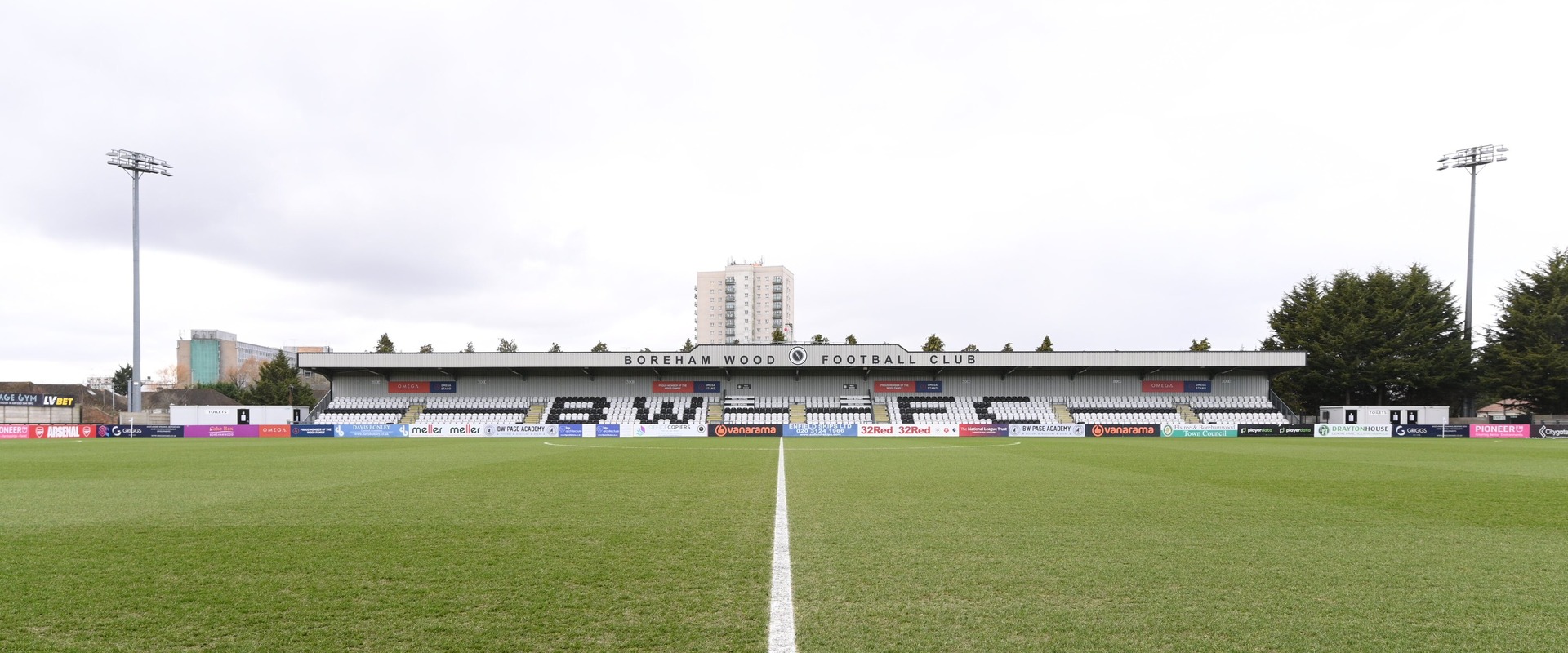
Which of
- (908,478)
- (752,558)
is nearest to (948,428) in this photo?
(908,478)

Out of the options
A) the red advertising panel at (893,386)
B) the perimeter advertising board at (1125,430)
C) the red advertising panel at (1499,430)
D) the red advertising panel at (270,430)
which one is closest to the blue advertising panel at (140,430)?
the red advertising panel at (270,430)

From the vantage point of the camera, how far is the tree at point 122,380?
9244 cm

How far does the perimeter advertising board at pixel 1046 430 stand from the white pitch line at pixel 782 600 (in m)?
35.7

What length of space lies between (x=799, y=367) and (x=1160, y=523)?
143 feet

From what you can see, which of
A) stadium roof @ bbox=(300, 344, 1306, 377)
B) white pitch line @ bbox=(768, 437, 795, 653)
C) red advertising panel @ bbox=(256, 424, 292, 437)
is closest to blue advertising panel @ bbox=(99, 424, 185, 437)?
red advertising panel @ bbox=(256, 424, 292, 437)

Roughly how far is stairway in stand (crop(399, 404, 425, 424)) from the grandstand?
23cm

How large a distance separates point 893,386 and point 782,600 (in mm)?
49566

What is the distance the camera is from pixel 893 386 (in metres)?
54.1

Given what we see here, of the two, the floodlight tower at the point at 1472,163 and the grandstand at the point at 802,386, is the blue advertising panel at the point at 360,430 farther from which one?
the floodlight tower at the point at 1472,163

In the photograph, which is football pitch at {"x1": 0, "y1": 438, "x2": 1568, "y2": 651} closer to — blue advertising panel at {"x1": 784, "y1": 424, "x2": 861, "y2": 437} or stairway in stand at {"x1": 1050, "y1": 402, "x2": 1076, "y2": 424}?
blue advertising panel at {"x1": 784, "y1": 424, "x2": 861, "y2": 437}

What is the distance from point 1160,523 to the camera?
8.53 m

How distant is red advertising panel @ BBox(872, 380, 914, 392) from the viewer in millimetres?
53906

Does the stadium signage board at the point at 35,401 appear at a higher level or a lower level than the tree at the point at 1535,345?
lower

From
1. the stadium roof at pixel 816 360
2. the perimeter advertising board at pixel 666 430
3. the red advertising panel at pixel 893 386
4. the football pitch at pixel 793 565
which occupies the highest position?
the stadium roof at pixel 816 360
